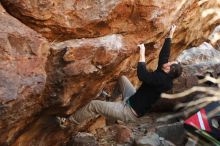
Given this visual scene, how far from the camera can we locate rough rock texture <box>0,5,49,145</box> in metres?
5.22

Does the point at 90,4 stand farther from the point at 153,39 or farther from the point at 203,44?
the point at 203,44

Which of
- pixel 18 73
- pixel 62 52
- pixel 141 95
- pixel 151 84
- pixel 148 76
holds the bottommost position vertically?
pixel 141 95

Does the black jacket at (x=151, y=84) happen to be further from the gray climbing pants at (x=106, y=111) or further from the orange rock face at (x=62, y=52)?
the orange rock face at (x=62, y=52)

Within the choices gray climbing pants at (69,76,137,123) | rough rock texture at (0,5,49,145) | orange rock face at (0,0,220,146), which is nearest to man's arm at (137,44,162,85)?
orange rock face at (0,0,220,146)

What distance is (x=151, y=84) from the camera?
665 centimetres

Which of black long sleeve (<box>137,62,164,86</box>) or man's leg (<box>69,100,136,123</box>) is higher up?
black long sleeve (<box>137,62,164,86</box>)

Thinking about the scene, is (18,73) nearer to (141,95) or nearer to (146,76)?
(146,76)

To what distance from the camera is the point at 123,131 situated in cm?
907

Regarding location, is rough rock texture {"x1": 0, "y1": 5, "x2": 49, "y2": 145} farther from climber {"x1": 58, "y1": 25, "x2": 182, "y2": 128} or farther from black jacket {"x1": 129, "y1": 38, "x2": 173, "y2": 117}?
black jacket {"x1": 129, "y1": 38, "x2": 173, "y2": 117}

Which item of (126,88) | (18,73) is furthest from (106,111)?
(18,73)

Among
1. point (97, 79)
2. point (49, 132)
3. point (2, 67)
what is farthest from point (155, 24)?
point (2, 67)

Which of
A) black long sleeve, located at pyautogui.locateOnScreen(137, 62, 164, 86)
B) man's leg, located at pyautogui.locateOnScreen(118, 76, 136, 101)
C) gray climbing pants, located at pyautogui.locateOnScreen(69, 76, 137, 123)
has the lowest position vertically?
gray climbing pants, located at pyautogui.locateOnScreen(69, 76, 137, 123)

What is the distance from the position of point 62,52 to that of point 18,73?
88 cm

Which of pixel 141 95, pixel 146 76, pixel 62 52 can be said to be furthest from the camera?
pixel 141 95
